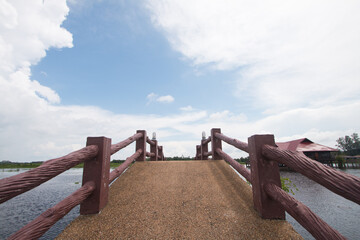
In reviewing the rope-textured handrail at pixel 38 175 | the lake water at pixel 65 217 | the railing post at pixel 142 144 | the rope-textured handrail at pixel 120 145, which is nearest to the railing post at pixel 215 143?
the railing post at pixel 142 144

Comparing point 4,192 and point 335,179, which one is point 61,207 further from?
point 335,179

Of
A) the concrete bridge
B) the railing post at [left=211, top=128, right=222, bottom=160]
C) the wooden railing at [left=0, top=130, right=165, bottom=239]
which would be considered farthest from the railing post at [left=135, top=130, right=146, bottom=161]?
the railing post at [left=211, top=128, right=222, bottom=160]

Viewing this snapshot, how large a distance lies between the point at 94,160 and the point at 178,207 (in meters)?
1.19

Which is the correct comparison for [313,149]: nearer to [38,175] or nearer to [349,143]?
[38,175]

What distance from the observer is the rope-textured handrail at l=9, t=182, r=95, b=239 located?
4.17ft

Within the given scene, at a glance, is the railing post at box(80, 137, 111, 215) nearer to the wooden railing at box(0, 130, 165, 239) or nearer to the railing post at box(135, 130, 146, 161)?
the wooden railing at box(0, 130, 165, 239)

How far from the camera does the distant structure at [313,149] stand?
2822 centimetres

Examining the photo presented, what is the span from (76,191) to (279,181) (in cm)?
221

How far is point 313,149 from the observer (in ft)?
95.3

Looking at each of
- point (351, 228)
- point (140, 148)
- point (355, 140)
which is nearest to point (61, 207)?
point (140, 148)

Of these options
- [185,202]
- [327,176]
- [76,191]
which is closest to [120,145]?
[76,191]

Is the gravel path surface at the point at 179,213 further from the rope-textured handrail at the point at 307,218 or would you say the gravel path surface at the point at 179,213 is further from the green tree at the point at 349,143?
the green tree at the point at 349,143

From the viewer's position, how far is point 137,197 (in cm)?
248

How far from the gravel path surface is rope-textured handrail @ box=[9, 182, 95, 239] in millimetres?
317
